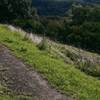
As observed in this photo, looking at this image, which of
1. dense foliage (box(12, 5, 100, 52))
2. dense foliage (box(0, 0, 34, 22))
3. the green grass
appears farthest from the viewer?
dense foliage (box(12, 5, 100, 52))

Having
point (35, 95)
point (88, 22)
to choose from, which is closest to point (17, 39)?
point (35, 95)

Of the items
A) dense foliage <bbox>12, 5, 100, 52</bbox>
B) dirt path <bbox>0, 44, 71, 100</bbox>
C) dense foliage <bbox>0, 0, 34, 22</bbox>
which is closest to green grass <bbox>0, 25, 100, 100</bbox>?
dirt path <bbox>0, 44, 71, 100</bbox>

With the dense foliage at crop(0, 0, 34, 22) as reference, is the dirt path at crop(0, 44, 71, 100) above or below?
above

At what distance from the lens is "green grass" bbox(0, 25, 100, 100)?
1446 centimetres

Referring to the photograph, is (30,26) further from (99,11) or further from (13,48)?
(13,48)

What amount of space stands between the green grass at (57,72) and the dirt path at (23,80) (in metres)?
0.40

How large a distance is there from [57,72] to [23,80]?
1868mm

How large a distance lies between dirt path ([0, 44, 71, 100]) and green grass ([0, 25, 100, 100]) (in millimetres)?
404

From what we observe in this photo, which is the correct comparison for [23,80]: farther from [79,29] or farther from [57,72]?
[79,29]

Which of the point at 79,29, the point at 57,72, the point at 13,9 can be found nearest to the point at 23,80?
the point at 57,72

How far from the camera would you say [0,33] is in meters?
20.1

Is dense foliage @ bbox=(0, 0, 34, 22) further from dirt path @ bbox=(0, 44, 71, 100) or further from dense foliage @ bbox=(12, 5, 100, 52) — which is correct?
dirt path @ bbox=(0, 44, 71, 100)

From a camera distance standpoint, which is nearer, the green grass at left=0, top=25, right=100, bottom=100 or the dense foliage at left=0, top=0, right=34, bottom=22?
the green grass at left=0, top=25, right=100, bottom=100

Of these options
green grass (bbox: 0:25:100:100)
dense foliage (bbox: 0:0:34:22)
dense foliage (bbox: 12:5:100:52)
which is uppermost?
green grass (bbox: 0:25:100:100)
